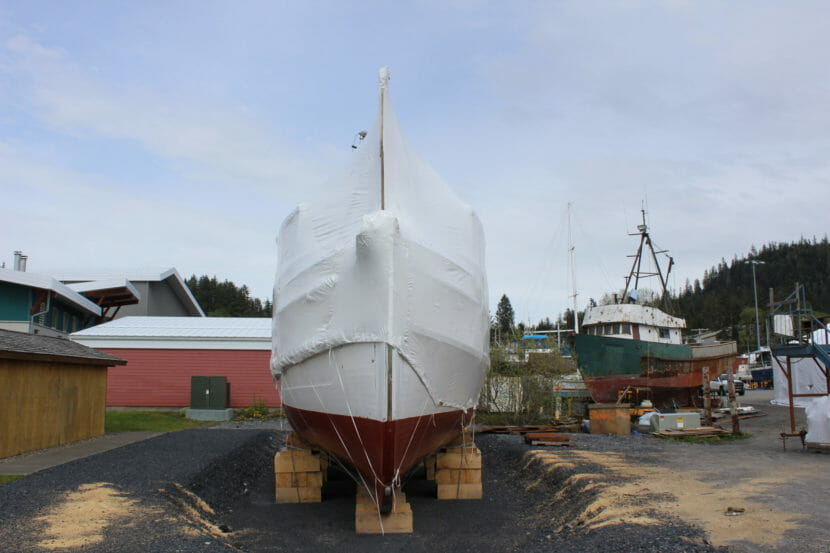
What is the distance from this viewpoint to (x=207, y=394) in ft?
70.5

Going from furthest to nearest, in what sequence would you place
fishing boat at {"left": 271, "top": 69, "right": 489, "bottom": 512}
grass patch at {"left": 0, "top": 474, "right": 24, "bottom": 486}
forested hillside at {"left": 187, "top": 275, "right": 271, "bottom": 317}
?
forested hillside at {"left": 187, "top": 275, "right": 271, "bottom": 317}, grass patch at {"left": 0, "top": 474, "right": 24, "bottom": 486}, fishing boat at {"left": 271, "top": 69, "right": 489, "bottom": 512}

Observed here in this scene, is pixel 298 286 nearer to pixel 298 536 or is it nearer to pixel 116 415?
pixel 298 536

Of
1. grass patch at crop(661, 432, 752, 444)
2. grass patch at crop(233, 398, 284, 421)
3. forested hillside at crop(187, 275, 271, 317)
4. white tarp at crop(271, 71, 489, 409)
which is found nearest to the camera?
white tarp at crop(271, 71, 489, 409)

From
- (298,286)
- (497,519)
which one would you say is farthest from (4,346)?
(497,519)

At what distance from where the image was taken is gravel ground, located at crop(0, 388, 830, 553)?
601cm

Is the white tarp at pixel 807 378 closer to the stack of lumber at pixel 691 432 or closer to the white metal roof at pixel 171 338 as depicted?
the stack of lumber at pixel 691 432

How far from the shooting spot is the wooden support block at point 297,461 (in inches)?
361

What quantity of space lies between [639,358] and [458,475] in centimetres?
1621

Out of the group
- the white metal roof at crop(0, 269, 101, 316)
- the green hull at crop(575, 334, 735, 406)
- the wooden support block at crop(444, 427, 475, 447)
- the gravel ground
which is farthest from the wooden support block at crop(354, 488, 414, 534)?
the white metal roof at crop(0, 269, 101, 316)

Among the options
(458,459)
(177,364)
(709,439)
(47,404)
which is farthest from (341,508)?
(177,364)

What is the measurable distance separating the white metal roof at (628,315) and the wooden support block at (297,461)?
19008 mm

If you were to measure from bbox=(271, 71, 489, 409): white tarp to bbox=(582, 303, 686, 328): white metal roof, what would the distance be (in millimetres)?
17520

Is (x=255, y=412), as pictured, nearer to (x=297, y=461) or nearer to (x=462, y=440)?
(x=297, y=461)

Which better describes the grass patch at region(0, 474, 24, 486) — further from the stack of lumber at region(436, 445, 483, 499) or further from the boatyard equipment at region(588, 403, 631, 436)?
the boatyard equipment at region(588, 403, 631, 436)
